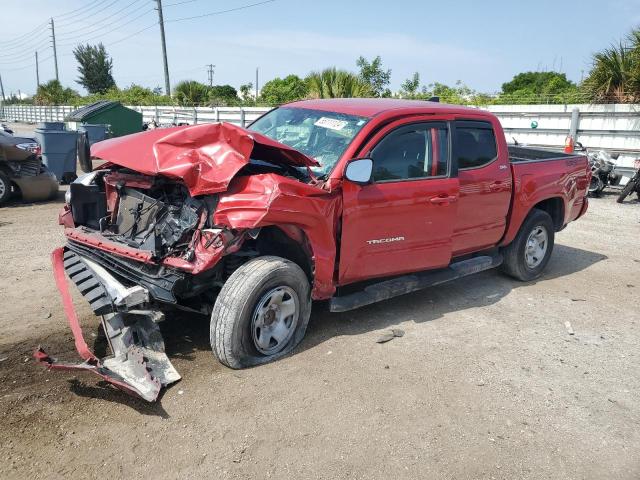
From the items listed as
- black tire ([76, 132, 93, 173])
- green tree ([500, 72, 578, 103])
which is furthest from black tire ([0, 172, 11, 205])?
green tree ([500, 72, 578, 103])

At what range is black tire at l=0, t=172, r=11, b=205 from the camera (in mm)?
9388

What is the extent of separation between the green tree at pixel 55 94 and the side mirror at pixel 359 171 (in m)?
52.3

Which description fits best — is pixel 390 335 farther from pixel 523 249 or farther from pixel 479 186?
pixel 523 249

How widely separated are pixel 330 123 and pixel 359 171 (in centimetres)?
78

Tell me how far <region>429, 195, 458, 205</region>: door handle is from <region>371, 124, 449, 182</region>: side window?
0.68 feet

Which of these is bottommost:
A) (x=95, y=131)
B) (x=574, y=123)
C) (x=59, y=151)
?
(x=59, y=151)

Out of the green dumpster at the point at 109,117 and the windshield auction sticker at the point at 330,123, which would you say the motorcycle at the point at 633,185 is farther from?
the green dumpster at the point at 109,117

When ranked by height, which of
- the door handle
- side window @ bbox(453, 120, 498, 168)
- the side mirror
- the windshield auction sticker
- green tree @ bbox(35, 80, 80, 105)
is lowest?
the door handle

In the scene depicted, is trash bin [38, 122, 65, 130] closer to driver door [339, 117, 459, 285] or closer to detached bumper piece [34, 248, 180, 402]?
detached bumper piece [34, 248, 180, 402]

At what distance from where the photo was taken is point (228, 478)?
8.98 feet

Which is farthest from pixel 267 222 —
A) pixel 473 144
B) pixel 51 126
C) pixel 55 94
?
pixel 55 94

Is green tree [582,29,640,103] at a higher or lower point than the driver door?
higher

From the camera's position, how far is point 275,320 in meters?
3.93

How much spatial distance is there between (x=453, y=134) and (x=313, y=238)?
1911 mm
